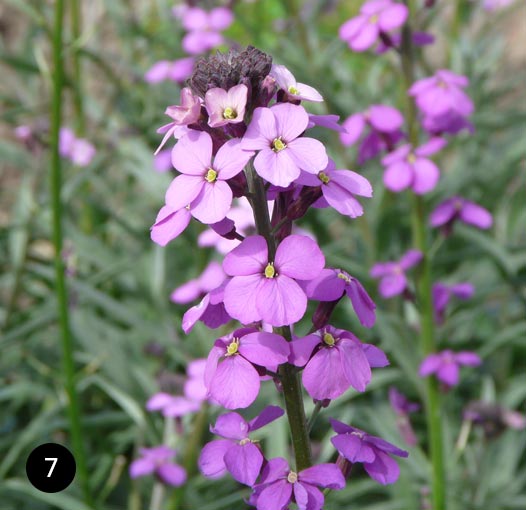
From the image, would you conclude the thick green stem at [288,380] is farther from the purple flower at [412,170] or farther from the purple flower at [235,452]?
the purple flower at [412,170]

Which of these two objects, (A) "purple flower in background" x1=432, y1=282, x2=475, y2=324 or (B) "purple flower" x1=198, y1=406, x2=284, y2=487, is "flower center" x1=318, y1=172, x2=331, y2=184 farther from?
(A) "purple flower in background" x1=432, y1=282, x2=475, y2=324

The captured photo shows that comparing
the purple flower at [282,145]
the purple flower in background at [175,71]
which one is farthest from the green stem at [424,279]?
the purple flower at [282,145]

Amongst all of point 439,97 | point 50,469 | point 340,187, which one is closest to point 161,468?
point 50,469

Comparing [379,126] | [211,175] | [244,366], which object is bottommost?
[244,366]

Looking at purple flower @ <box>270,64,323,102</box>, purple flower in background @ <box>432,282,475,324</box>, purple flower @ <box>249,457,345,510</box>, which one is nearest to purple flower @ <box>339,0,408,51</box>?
purple flower in background @ <box>432,282,475,324</box>

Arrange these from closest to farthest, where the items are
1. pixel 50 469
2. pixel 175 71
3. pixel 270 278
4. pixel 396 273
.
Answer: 1. pixel 270 278
2. pixel 50 469
3. pixel 396 273
4. pixel 175 71

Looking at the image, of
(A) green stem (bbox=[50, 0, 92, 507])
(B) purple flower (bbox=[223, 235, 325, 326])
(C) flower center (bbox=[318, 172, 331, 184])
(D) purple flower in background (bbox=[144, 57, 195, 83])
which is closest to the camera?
(B) purple flower (bbox=[223, 235, 325, 326])

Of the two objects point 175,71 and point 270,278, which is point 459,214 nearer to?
point 175,71
